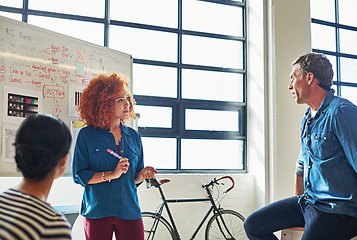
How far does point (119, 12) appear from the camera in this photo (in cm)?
415

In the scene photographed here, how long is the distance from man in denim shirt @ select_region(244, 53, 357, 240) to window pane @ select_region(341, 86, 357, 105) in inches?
114

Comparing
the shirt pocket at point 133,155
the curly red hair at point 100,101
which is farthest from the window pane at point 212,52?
the shirt pocket at point 133,155

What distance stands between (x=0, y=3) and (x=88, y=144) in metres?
2.13

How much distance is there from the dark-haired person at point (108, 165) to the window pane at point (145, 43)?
69.5 inches

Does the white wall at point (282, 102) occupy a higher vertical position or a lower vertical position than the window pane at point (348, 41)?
lower

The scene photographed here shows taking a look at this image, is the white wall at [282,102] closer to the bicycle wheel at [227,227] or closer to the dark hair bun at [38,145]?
the bicycle wheel at [227,227]

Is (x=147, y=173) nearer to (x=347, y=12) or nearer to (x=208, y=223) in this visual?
(x=208, y=223)

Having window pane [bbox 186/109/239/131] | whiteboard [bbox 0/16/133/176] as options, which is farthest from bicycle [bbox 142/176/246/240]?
whiteboard [bbox 0/16/133/176]

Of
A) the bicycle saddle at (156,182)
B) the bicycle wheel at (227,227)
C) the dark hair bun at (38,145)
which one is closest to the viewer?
the dark hair bun at (38,145)

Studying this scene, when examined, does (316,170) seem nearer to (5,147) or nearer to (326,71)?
(326,71)

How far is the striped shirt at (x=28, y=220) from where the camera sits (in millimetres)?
1005

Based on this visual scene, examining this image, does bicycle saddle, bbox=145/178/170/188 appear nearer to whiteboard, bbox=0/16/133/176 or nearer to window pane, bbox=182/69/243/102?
whiteboard, bbox=0/16/133/176

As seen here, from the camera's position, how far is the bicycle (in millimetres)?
3689

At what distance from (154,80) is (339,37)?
2482 mm
